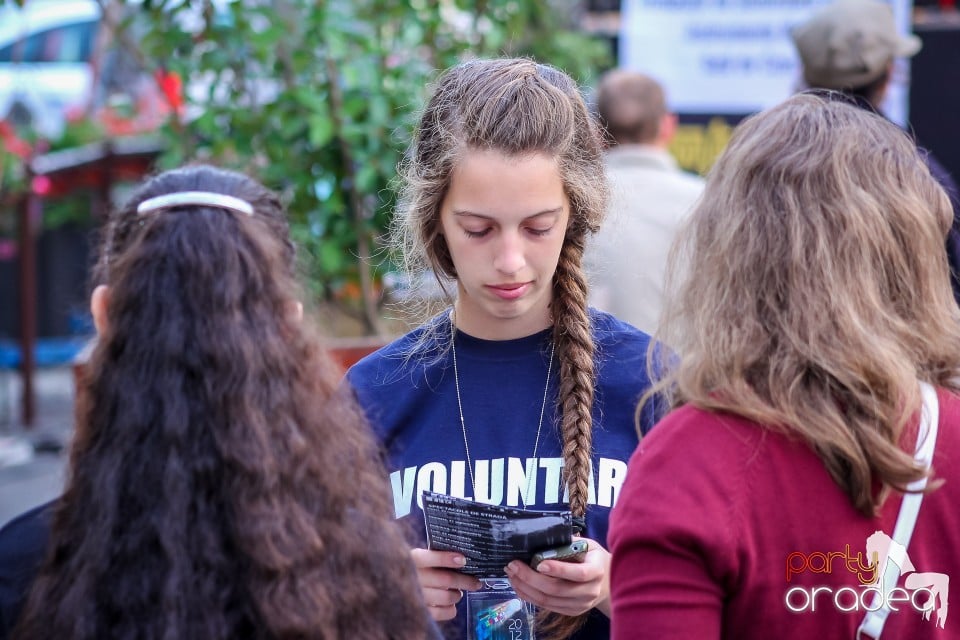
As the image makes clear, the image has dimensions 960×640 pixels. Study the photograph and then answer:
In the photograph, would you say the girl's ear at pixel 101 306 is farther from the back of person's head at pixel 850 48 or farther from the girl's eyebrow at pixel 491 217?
the back of person's head at pixel 850 48

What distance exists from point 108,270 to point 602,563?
83 cm

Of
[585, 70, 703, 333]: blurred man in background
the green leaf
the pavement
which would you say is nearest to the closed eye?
[585, 70, 703, 333]: blurred man in background

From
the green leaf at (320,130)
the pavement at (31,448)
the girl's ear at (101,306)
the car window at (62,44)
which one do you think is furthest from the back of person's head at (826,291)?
the car window at (62,44)

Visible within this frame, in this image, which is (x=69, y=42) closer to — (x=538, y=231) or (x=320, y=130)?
(x=320, y=130)

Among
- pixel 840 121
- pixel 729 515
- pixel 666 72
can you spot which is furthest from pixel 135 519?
pixel 666 72

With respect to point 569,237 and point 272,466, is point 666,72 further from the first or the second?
point 272,466

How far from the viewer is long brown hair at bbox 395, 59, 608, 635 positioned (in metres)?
1.88

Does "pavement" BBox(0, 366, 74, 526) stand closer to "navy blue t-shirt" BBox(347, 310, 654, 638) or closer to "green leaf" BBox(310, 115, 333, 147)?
"green leaf" BBox(310, 115, 333, 147)

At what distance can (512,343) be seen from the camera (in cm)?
198

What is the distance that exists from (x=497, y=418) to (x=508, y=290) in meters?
0.22

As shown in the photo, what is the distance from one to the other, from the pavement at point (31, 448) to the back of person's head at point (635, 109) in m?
2.79

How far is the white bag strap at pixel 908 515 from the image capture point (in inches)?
52.5

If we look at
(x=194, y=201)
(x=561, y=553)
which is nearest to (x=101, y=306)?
(x=194, y=201)

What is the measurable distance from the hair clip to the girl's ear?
108mm
